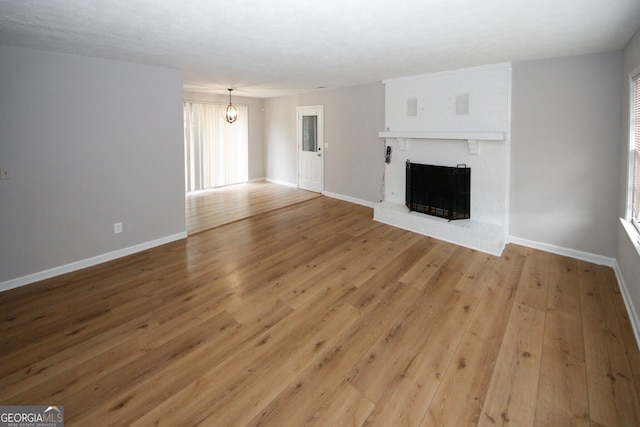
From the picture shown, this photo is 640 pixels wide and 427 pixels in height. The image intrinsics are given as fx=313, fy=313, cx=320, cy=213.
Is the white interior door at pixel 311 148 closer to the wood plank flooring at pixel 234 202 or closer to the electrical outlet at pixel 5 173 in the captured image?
the wood plank flooring at pixel 234 202

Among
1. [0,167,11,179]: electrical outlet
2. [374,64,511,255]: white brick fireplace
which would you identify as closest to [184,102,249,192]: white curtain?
[0,167,11,179]: electrical outlet

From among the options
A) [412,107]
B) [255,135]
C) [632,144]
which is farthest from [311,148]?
[632,144]

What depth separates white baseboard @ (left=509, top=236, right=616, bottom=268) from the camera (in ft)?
12.1

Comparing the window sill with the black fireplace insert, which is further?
the black fireplace insert

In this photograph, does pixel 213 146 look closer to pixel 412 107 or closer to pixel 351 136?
pixel 351 136

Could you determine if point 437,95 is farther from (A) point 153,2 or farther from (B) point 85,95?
(B) point 85,95

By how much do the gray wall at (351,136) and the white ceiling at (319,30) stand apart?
1.92 metres

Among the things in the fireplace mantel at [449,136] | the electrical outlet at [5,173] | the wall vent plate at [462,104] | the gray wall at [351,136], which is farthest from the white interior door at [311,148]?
the electrical outlet at [5,173]

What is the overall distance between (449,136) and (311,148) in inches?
147

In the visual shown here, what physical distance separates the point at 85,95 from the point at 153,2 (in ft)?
6.61

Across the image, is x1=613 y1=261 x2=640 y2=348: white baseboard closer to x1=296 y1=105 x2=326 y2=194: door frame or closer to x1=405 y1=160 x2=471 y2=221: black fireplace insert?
x1=405 y1=160 x2=471 y2=221: black fireplace insert

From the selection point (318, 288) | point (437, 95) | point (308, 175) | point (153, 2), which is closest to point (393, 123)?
point (437, 95)

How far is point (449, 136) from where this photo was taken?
464cm

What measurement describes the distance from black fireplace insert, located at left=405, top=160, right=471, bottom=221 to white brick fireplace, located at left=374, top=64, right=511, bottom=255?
0.12 meters
